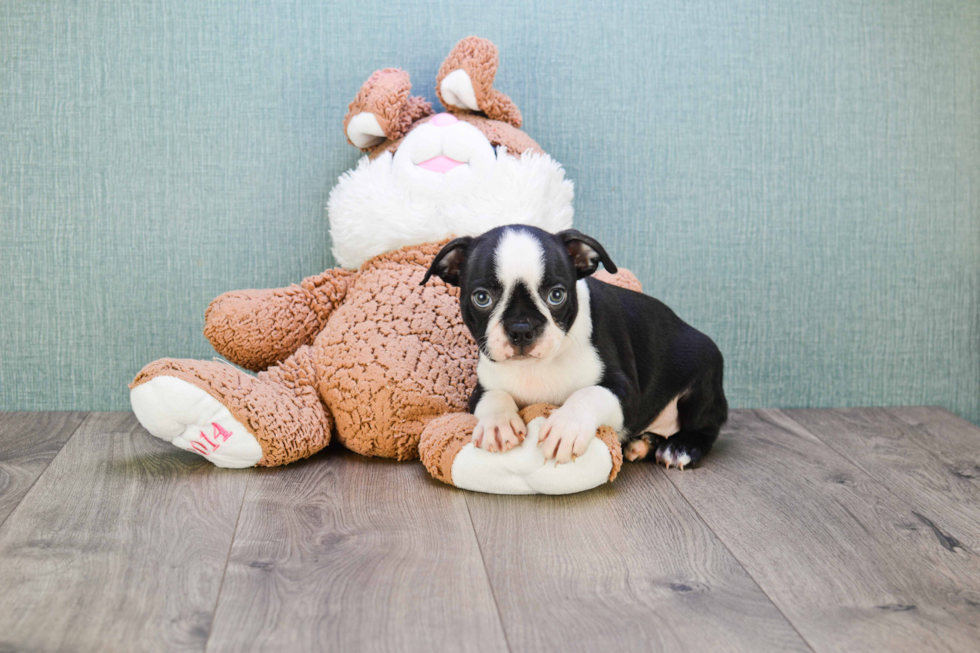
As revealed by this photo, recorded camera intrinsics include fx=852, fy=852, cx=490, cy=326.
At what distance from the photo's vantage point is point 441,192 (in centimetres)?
199

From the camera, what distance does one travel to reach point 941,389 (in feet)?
8.33

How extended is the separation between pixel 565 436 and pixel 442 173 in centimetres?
76

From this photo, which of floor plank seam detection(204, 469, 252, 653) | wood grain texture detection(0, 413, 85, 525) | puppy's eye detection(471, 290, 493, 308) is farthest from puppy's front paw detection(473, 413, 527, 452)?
wood grain texture detection(0, 413, 85, 525)

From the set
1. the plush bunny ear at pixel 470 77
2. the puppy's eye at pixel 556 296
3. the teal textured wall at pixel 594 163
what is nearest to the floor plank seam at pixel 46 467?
the teal textured wall at pixel 594 163

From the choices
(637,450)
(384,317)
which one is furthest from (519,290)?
(637,450)

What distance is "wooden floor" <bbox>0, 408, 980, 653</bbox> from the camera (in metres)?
1.18

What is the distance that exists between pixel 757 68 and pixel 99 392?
2028mm

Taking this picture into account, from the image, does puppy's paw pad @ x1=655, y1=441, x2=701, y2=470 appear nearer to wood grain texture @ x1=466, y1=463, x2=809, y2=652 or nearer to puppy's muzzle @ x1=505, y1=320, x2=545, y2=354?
wood grain texture @ x1=466, y1=463, x2=809, y2=652

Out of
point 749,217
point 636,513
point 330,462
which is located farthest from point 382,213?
point 749,217

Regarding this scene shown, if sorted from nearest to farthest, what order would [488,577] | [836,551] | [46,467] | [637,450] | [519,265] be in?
[488,577], [836,551], [519,265], [46,467], [637,450]

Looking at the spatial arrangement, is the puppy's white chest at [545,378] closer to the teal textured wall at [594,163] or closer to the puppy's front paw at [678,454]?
the puppy's front paw at [678,454]

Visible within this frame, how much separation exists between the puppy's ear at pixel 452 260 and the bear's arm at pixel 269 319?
46 centimetres

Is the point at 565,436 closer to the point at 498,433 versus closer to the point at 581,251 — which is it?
the point at 498,433

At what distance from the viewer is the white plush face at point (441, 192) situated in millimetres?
1981
